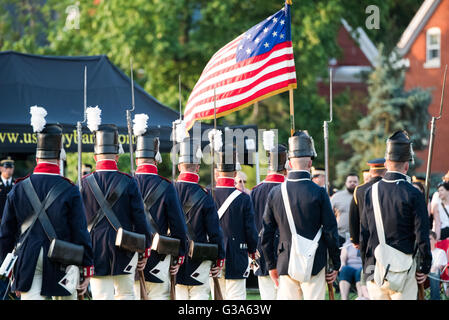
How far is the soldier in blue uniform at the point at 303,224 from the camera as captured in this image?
8.12 metres

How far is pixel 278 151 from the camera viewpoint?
1152 centimetres

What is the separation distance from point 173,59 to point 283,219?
17096 mm

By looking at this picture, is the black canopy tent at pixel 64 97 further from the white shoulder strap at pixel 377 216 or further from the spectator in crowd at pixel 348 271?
the white shoulder strap at pixel 377 216

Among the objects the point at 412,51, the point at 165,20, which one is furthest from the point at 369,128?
the point at 165,20

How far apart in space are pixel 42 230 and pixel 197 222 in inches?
100

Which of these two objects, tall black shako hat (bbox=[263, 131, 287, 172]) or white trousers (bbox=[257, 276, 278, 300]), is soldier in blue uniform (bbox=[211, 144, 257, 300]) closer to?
white trousers (bbox=[257, 276, 278, 300])

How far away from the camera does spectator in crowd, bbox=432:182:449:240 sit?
45.0ft

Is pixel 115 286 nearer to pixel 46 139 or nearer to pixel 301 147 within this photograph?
pixel 46 139

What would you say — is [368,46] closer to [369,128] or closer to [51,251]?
[369,128]

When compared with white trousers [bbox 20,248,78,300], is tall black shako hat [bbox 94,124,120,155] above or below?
above

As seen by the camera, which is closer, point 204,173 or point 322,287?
point 322,287

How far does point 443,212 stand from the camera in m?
13.9

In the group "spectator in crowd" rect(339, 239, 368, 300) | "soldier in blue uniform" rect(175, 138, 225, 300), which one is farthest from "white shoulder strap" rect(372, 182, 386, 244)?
"spectator in crowd" rect(339, 239, 368, 300)

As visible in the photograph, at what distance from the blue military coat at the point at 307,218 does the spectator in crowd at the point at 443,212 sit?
19.3ft
